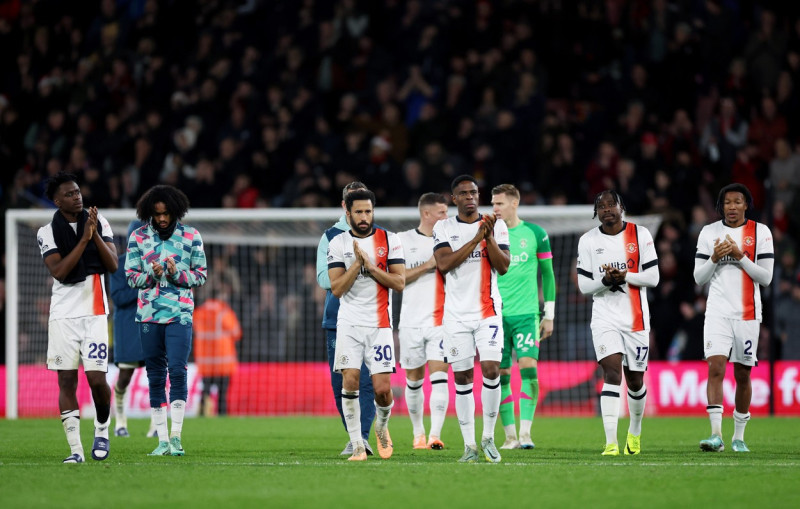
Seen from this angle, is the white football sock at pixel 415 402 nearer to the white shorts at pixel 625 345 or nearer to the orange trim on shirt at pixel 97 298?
the white shorts at pixel 625 345

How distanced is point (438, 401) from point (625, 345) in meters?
2.28

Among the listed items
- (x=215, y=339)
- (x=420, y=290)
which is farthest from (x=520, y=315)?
(x=215, y=339)

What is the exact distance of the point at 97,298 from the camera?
9523 mm

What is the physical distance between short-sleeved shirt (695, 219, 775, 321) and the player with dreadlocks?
4.76 m

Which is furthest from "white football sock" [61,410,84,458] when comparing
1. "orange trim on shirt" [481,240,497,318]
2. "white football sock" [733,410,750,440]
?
"white football sock" [733,410,750,440]

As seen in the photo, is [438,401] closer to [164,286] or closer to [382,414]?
[382,414]

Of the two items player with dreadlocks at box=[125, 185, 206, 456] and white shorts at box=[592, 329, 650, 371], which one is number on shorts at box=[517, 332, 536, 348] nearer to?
white shorts at box=[592, 329, 650, 371]

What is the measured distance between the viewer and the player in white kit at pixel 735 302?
10.5m

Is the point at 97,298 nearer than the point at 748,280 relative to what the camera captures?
Yes

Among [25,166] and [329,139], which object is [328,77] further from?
[25,166]

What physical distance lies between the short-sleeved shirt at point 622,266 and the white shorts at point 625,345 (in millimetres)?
52

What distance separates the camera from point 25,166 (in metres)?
22.0

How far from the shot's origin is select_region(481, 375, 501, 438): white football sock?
29.9ft

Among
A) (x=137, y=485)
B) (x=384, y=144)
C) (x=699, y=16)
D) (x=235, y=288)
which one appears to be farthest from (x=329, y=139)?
(x=137, y=485)
